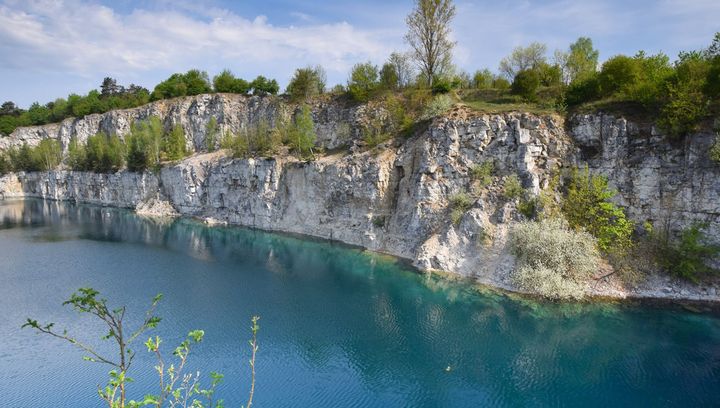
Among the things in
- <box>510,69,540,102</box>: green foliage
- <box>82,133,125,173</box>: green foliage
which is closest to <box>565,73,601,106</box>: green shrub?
<box>510,69,540,102</box>: green foliage

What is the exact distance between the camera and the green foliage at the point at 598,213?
36.2 meters

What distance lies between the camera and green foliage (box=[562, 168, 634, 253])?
36219 mm

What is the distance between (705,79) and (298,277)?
39.3 metres

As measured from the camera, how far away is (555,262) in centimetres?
3516

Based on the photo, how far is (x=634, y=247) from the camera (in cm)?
3628

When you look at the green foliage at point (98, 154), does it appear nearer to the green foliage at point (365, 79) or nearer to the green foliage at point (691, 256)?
the green foliage at point (365, 79)

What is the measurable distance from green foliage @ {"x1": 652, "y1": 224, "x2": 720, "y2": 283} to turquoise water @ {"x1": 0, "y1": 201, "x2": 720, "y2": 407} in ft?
11.8

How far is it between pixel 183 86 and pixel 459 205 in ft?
226

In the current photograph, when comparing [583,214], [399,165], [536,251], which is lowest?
[536,251]

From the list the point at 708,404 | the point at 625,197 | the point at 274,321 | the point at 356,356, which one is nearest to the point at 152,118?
the point at 274,321

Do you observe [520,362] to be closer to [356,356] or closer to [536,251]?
[356,356]

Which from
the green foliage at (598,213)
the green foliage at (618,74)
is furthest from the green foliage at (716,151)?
the green foliage at (618,74)

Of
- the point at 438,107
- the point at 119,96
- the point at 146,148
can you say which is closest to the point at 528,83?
the point at 438,107

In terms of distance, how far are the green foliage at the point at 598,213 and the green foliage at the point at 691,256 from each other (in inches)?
119
